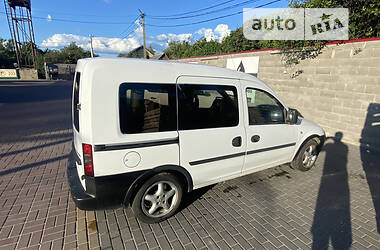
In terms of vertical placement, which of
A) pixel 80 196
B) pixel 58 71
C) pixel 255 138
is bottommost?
pixel 80 196

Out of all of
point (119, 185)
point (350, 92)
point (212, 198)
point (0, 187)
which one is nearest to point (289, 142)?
point (212, 198)

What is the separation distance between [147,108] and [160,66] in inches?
19.9

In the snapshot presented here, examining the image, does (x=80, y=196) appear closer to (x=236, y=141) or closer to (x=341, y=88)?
(x=236, y=141)

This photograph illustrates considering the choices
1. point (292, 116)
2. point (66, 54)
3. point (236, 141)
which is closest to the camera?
point (236, 141)

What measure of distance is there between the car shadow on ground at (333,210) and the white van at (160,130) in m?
1.07

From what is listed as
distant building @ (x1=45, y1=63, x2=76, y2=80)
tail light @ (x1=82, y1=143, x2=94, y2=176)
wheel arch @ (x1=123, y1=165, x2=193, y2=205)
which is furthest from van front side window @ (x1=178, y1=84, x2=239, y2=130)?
distant building @ (x1=45, y1=63, x2=76, y2=80)

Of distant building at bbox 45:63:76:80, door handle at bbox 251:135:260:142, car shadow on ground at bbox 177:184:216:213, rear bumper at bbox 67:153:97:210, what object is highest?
distant building at bbox 45:63:76:80

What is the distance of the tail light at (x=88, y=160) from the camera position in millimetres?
1981

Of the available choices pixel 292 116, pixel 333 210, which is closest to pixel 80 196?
pixel 292 116

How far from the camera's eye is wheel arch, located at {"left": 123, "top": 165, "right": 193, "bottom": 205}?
2.20 meters

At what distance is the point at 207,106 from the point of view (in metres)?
2.58

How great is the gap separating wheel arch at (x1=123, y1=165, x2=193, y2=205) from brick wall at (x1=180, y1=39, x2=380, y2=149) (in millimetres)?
5477

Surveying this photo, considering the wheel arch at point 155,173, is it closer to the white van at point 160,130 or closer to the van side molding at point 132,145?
the white van at point 160,130

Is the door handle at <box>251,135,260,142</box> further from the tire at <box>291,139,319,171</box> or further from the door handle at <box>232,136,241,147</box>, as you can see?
the tire at <box>291,139,319,171</box>
